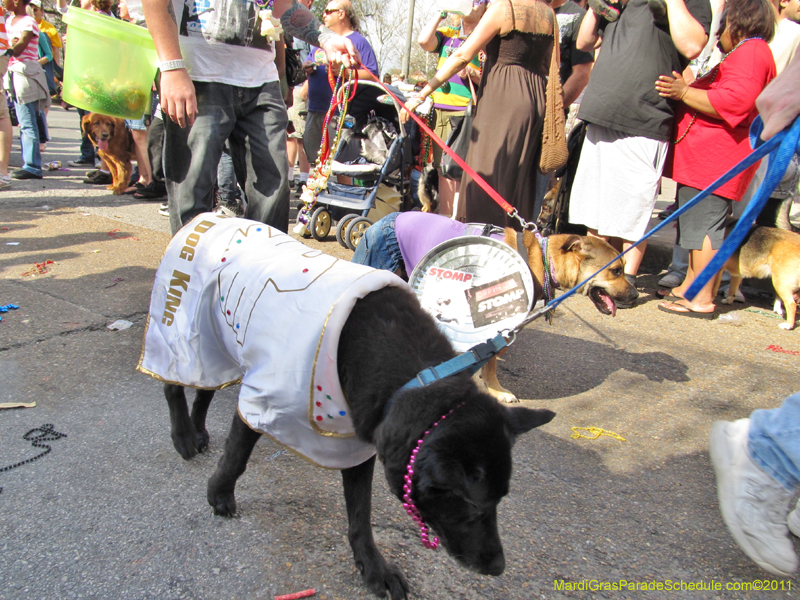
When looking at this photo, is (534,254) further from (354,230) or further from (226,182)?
(226,182)

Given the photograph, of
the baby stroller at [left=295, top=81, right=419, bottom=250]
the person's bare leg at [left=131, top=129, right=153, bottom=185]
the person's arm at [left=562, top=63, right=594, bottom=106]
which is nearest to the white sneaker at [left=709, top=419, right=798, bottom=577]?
the person's arm at [left=562, top=63, right=594, bottom=106]

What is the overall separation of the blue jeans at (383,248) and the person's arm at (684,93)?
2.62 metres

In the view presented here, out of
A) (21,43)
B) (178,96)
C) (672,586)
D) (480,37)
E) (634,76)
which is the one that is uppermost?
(21,43)

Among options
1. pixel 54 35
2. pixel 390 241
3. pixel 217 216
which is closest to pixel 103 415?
pixel 217 216

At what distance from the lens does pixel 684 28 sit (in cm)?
402

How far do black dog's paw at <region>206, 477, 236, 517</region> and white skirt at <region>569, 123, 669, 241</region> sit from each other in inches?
152

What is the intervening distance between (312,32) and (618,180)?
275cm

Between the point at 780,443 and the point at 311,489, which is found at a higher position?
the point at 780,443

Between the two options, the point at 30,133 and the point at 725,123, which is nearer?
the point at 725,123

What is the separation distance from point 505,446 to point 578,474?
1.14 meters

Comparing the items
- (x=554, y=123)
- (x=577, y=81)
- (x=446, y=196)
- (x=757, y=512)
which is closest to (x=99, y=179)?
(x=446, y=196)

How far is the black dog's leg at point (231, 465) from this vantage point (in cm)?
187

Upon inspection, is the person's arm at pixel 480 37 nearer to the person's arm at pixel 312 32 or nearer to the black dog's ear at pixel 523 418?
the person's arm at pixel 312 32

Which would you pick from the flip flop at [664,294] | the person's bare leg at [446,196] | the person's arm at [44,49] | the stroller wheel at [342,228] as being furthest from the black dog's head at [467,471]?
the person's arm at [44,49]
